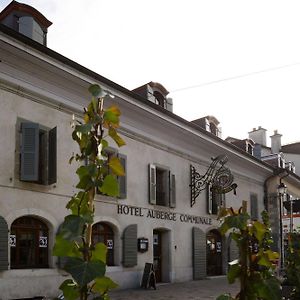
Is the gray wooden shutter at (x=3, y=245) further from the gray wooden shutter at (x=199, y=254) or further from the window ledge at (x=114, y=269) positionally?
the gray wooden shutter at (x=199, y=254)

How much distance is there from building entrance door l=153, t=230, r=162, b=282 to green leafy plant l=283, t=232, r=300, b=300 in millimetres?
8519

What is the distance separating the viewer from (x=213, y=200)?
70.5ft

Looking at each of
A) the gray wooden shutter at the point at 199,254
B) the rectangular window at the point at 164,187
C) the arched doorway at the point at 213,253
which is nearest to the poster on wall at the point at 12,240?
the rectangular window at the point at 164,187

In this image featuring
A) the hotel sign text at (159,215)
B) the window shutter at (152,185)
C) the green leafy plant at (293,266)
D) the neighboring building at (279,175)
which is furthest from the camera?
the neighboring building at (279,175)

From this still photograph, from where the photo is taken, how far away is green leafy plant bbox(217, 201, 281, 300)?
3824mm

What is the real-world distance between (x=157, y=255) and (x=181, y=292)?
2.94 m

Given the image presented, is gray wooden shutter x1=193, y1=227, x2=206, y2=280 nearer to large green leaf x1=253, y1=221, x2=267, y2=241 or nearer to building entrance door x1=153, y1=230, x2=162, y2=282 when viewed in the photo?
building entrance door x1=153, y1=230, x2=162, y2=282

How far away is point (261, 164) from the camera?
85.0 feet

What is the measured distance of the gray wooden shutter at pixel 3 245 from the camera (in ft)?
38.3

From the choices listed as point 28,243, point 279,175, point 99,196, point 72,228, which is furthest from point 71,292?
point 279,175

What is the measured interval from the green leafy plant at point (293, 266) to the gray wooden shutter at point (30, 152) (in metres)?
6.37

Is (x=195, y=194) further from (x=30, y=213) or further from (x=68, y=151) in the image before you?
(x=30, y=213)

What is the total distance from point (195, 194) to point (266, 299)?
15926 millimetres

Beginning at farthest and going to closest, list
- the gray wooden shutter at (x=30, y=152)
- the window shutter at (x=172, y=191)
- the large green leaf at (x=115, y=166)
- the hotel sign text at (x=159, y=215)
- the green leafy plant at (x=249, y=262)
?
the window shutter at (x=172, y=191), the hotel sign text at (x=159, y=215), the gray wooden shutter at (x=30, y=152), the green leafy plant at (x=249, y=262), the large green leaf at (x=115, y=166)
